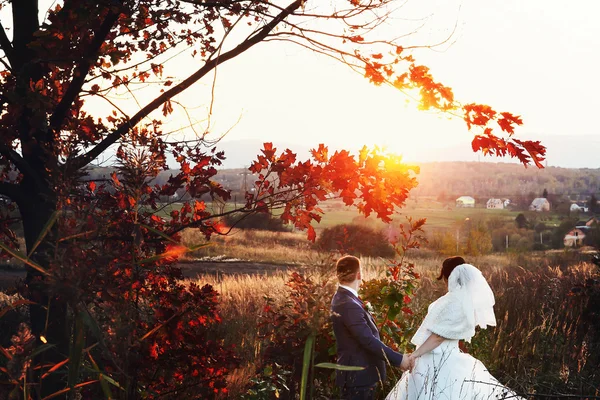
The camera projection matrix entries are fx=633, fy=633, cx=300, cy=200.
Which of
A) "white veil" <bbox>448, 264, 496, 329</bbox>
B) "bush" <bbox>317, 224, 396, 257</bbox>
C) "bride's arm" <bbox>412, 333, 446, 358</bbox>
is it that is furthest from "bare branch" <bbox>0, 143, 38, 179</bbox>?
"bush" <bbox>317, 224, 396, 257</bbox>

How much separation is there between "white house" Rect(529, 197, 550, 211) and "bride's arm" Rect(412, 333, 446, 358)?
11082 centimetres

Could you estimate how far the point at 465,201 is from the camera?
11875 centimetres

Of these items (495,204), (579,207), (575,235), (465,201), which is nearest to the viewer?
(575,235)

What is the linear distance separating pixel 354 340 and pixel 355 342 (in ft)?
0.06

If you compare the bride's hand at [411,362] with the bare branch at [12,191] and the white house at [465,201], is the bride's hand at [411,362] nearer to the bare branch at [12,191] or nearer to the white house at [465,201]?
the bare branch at [12,191]

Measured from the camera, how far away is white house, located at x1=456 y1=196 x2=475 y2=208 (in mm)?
117125

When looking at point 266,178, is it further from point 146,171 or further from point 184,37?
point 184,37

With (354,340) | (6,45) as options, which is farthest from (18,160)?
(354,340)

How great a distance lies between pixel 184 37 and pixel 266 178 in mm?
2005

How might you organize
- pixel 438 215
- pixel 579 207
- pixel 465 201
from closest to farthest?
pixel 438 215 < pixel 579 207 < pixel 465 201

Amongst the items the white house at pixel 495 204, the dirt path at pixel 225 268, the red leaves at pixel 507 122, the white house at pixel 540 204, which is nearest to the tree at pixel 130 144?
the red leaves at pixel 507 122

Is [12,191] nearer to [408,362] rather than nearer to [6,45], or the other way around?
[6,45]

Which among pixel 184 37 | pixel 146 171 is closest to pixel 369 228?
pixel 184 37

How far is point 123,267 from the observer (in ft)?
12.4
